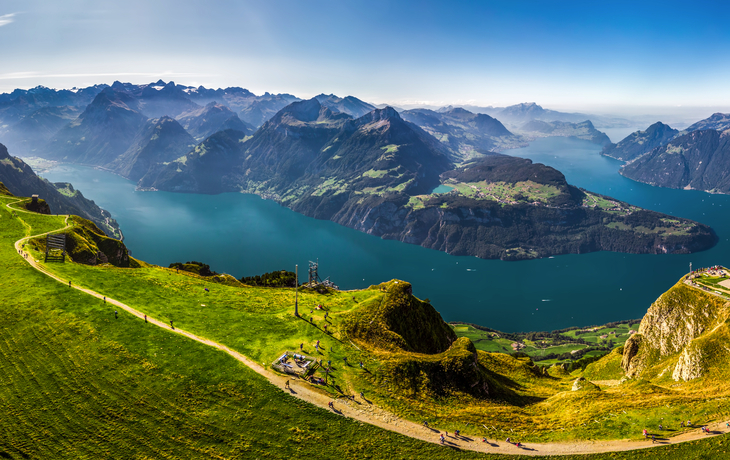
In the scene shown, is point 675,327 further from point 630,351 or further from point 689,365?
point 689,365

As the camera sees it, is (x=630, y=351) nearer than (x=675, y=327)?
No

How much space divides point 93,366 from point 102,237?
3760 inches

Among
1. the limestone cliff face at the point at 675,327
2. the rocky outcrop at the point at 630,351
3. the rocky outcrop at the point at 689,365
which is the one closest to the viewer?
the rocky outcrop at the point at 689,365

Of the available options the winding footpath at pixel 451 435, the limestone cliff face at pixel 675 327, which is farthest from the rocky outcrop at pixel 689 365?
the winding footpath at pixel 451 435

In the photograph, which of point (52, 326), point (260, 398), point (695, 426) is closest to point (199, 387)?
point (260, 398)

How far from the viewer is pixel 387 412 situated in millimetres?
46594

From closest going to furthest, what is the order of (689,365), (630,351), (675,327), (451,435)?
(451,435) < (689,365) < (675,327) < (630,351)

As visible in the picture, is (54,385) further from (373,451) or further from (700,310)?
(700,310)

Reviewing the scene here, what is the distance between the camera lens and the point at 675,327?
298ft

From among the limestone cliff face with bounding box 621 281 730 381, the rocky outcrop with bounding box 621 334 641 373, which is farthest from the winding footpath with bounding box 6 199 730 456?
the rocky outcrop with bounding box 621 334 641 373

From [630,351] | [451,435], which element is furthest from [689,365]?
[451,435]

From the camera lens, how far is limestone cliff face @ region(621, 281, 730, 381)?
83.5 m

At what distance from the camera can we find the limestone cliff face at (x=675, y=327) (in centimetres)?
8351

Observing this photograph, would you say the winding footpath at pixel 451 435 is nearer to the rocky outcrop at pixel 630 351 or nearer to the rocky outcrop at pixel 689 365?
the rocky outcrop at pixel 689 365
